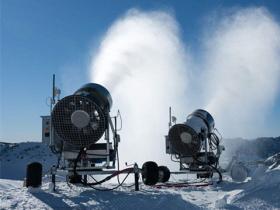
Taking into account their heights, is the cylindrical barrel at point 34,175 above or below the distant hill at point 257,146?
below

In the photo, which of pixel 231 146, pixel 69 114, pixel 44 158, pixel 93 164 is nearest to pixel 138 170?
pixel 93 164

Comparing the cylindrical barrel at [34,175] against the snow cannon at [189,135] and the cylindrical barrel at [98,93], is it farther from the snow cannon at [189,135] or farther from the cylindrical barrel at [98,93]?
the snow cannon at [189,135]

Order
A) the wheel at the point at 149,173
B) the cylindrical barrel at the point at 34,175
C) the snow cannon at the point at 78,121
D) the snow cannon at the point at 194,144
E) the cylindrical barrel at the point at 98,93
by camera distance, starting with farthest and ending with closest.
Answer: the snow cannon at the point at 194,144 < the cylindrical barrel at the point at 98,93 < the wheel at the point at 149,173 < the snow cannon at the point at 78,121 < the cylindrical barrel at the point at 34,175

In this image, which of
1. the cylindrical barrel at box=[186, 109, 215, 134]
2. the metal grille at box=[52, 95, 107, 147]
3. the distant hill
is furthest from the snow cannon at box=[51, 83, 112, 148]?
the distant hill

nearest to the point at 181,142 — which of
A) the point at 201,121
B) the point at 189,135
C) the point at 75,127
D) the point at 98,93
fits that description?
the point at 189,135

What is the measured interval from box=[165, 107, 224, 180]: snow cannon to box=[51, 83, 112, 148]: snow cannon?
19.5 ft

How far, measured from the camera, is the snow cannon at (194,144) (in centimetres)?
1652

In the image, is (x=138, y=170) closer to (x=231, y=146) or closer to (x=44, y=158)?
(x=44, y=158)

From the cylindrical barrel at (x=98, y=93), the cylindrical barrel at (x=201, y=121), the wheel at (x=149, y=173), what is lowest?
the wheel at (x=149, y=173)

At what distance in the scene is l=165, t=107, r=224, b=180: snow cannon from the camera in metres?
16.5

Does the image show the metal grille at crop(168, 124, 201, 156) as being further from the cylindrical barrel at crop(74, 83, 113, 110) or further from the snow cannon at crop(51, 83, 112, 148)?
the snow cannon at crop(51, 83, 112, 148)

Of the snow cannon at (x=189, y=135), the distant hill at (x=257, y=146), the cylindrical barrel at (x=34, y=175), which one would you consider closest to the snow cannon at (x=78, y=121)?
the cylindrical barrel at (x=34, y=175)

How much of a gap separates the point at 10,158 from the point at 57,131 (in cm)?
4055

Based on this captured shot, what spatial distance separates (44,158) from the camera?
1855 inches
